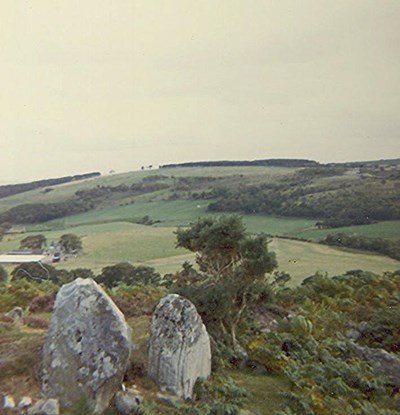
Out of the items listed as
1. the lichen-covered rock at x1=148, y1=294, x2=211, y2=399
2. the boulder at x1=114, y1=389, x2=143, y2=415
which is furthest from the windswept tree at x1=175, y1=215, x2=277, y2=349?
the boulder at x1=114, y1=389, x2=143, y2=415

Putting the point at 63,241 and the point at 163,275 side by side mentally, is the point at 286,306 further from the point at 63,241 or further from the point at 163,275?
the point at 63,241

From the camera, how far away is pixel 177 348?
34.3 ft

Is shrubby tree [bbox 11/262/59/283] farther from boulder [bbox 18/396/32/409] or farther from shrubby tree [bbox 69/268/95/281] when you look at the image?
boulder [bbox 18/396/32/409]

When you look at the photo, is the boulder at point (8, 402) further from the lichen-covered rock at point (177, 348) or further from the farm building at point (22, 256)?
the farm building at point (22, 256)

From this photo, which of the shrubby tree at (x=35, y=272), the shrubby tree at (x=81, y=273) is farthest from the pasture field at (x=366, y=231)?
the shrubby tree at (x=35, y=272)

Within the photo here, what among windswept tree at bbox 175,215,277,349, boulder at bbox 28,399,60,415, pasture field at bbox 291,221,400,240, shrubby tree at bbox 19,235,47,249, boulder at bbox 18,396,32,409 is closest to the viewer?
boulder at bbox 28,399,60,415

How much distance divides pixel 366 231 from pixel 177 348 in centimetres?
2366

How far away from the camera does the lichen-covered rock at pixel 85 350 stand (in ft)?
29.8

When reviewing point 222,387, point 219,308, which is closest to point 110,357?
point 222,387

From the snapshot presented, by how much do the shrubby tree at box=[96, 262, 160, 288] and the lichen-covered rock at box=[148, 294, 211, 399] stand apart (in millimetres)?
18913

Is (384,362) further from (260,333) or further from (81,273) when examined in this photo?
(81,273)

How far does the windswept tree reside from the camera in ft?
45.3

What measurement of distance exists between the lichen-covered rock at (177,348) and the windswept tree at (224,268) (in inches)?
104

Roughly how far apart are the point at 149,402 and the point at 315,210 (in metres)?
30.5
